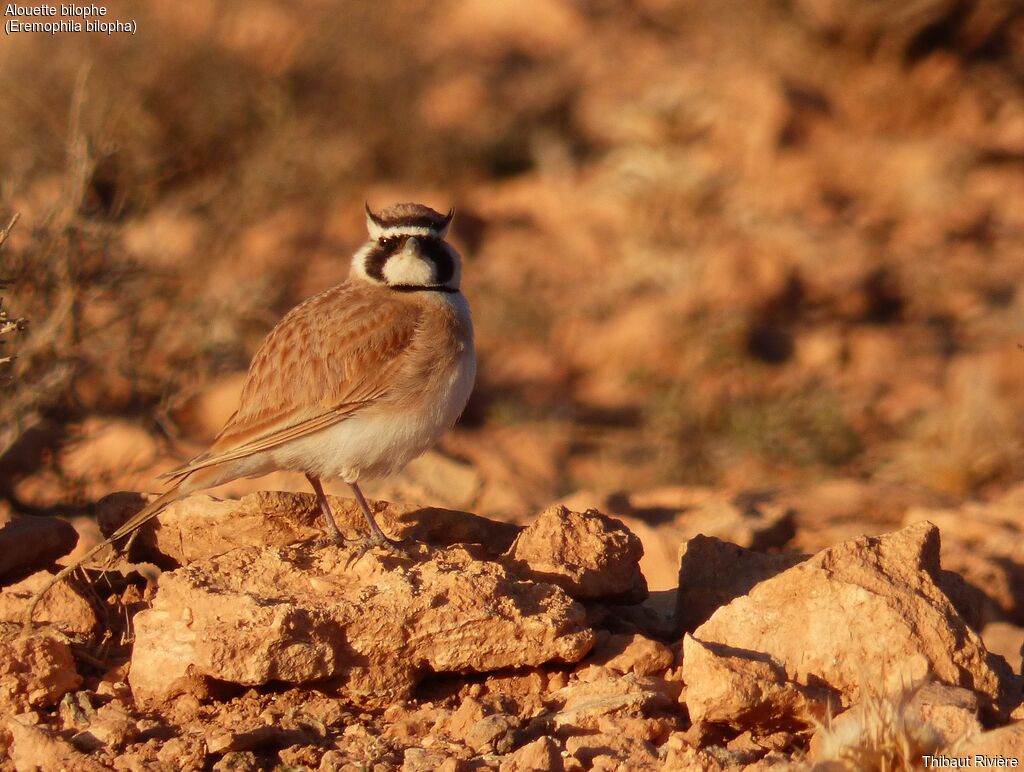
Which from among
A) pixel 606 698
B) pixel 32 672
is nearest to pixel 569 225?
pixel 606 698

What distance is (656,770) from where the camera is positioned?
3842 mm

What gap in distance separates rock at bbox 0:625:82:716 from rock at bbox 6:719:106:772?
0.62 feet

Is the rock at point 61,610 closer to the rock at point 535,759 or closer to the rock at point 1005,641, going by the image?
the rock at point 535,759

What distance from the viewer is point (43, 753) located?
3930mm

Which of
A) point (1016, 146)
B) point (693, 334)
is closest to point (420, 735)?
point (693, 334)

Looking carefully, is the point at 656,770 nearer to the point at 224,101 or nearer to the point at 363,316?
the point at 363,316

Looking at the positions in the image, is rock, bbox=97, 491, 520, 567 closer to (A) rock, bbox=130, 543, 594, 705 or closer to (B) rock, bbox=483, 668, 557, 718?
(A) rock, bbox=130, 543, 594, 705

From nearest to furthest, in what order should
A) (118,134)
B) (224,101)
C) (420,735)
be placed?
(420,735), (118,134), (224,101)

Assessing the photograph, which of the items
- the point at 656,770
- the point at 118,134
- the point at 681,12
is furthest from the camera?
the point at 681,12

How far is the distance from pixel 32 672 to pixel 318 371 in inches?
65.1

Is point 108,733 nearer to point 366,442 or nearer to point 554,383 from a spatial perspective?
point 366,442

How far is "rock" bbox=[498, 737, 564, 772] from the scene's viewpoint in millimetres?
3828

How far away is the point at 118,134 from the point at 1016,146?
958 centimetres

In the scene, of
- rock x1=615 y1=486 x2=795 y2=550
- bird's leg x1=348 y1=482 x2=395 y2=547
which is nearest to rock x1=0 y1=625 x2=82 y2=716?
bird's leg x1=348 y1=482 x2=395 y2=547
